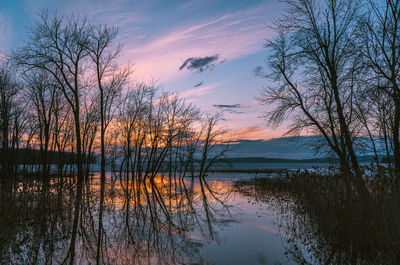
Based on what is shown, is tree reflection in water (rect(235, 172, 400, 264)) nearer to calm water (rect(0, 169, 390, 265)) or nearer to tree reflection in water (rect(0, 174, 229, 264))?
calm water (rect(0, 169, 390, 265))

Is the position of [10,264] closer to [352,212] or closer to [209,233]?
[209,233]

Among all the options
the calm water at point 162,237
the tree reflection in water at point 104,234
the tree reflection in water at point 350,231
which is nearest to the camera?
the tree reflection in water at point 104,234

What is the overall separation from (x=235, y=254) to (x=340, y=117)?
1292 cm

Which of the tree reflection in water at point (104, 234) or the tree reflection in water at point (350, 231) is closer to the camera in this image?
the tree reflection in water at point (104, 234)

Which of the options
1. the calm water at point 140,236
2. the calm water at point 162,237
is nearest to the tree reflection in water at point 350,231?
the calm water at point 162,237

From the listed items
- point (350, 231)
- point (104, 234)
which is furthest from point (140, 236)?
point (350, 231)

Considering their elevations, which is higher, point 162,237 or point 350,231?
point 350,231

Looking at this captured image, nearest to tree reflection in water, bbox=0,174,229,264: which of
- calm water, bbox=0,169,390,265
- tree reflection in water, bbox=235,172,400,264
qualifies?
calm water, bbox=0,169,390,265

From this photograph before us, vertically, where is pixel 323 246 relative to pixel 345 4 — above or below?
below

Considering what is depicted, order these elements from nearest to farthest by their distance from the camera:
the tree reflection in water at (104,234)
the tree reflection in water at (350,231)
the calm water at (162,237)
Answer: the tree reflection in water at (104,234) < the calm water at (162,237) < the tree reflection in water at (350,231)

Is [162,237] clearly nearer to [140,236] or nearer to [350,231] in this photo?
[140,236]

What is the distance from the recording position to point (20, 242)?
258 inches

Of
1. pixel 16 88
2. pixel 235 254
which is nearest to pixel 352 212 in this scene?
pixel 235 254

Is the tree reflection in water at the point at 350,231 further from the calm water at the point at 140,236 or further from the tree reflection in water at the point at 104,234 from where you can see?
the tree reflection in water at the point at 104,234
